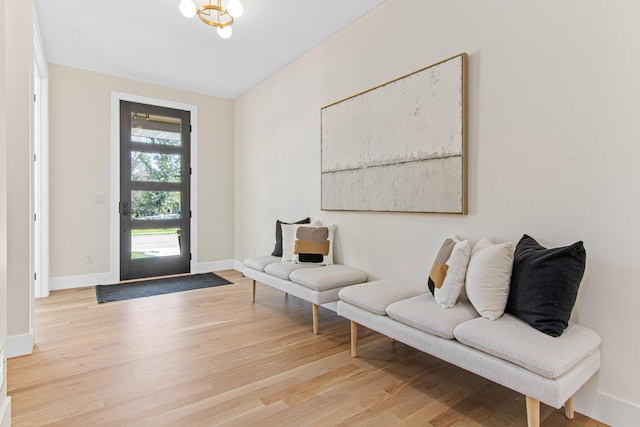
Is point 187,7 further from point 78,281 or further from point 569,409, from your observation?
point 78,281

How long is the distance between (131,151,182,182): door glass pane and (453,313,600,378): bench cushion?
466 cm

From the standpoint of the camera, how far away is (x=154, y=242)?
16.5 feet

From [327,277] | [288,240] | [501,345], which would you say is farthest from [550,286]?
[288,240]

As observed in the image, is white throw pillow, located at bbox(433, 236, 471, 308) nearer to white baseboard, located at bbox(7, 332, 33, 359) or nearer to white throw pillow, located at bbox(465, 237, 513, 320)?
white throw pillow, located at bbox(465, 237, 513, 320)

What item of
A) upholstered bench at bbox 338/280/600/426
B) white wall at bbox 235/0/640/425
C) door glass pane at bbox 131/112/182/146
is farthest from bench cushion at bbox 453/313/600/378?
door glass pane at bbox 131/112/182/146

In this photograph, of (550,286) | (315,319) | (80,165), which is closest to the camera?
(550,286)

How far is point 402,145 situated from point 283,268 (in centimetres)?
160

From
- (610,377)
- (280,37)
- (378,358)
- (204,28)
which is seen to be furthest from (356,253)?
(204,28)

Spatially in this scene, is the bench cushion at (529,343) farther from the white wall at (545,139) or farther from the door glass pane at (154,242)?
the door glass pane at (154,242)

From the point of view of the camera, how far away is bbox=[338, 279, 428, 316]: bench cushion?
230 cm

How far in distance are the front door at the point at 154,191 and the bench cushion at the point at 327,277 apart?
286 centimetres

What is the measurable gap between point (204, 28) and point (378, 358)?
347 centimetres

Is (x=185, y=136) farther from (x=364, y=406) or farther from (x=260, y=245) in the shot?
(x=364, y=406)

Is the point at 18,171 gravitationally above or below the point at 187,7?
below
